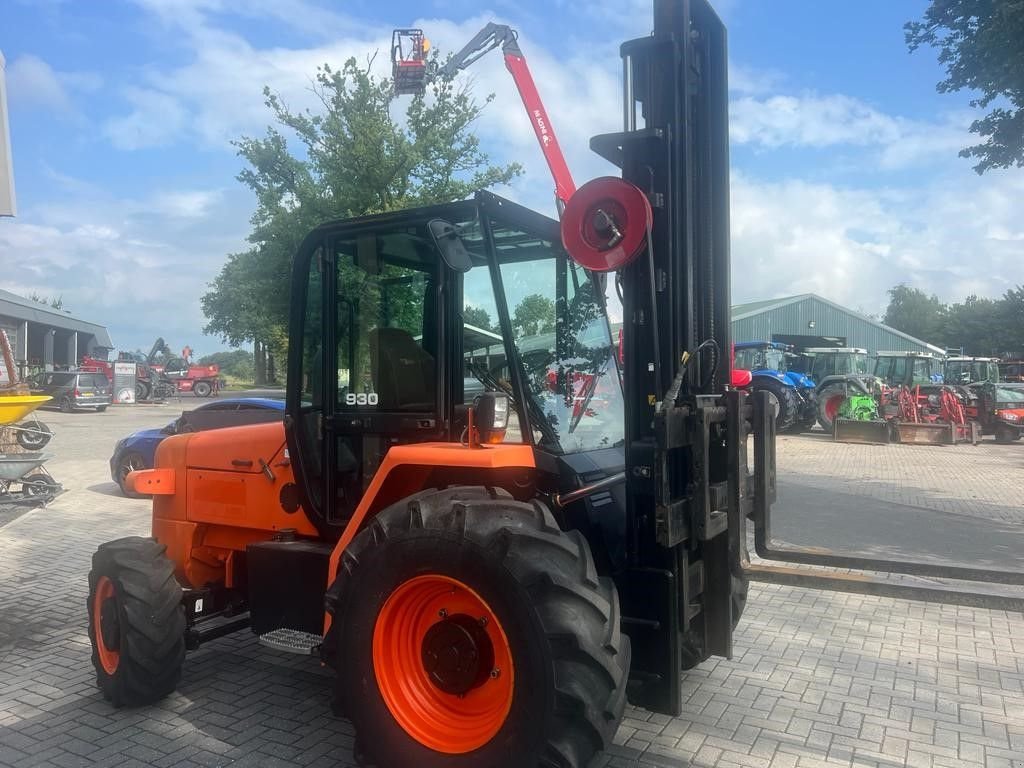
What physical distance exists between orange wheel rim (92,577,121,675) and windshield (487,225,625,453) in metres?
2.64

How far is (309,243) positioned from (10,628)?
4.08 meters

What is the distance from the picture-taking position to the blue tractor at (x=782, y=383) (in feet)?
68.6

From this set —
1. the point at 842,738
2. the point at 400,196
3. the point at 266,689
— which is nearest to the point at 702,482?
the point at 842,738

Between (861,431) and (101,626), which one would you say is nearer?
(101,626)

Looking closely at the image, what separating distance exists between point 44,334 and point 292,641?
50471mm

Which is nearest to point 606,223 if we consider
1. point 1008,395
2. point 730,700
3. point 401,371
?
point 401,371

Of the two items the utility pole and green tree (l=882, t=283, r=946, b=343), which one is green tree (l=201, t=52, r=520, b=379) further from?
green tree (l=882, t=283, r=946, b=343)

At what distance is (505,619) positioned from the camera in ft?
9.95

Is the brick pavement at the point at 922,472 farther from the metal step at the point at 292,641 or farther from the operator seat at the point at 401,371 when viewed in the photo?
the metal step at the point at 292,641

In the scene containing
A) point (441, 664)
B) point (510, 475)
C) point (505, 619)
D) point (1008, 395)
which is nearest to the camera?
point (505, 619)

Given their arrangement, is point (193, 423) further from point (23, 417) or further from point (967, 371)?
point (967, 371)

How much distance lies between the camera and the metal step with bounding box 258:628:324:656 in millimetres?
3936

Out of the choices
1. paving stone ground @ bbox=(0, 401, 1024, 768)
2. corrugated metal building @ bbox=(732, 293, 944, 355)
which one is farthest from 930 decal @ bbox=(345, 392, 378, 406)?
corrugated metal building @ bbox=(732, 293, 944, 355)

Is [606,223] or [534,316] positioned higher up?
[606,223]
